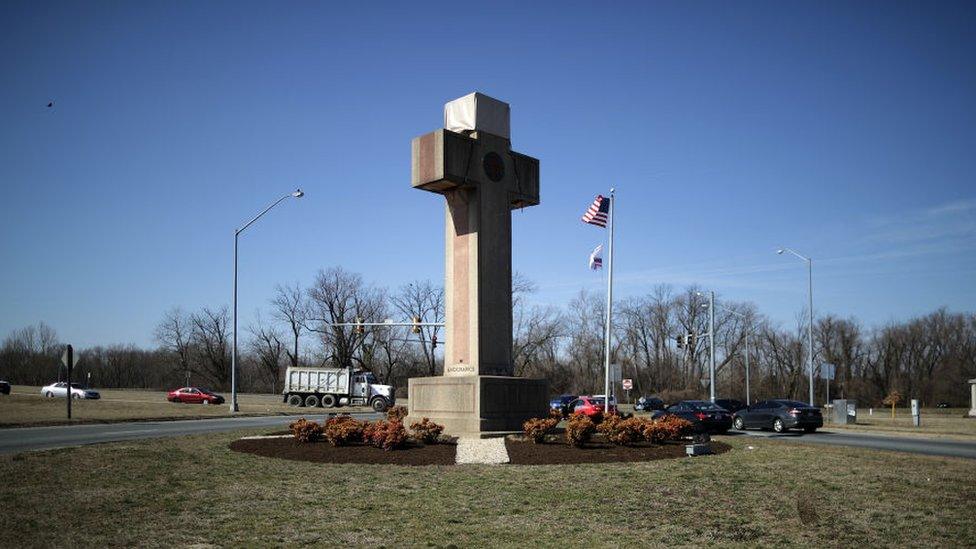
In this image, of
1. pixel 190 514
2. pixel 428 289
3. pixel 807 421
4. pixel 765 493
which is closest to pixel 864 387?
pixel 428 289

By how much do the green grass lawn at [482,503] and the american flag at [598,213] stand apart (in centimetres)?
1725

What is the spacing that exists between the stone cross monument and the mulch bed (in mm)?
2036

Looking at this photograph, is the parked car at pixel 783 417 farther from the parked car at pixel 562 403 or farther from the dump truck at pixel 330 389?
the dump truck at pixel 330 389

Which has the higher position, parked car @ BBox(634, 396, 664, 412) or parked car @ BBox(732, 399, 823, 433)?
parked car @ BBox(732, 399, 823, 433)

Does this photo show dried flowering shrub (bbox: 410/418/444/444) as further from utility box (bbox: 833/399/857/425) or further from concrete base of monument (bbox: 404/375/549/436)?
utility box (bbox: 833/399/857/425)

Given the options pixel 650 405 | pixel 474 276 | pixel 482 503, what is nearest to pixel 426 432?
pixel 474 276

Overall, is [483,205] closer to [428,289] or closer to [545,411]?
[545,411]

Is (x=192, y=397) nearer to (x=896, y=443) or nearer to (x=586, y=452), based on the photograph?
(x=586, y=452)

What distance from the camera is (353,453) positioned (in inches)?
600

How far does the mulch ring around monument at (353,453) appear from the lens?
47.1ft

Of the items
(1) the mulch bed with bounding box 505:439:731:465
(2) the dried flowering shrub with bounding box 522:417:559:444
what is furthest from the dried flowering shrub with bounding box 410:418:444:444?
(2) the dried flowering shrub with bounding box 522:417:559:444

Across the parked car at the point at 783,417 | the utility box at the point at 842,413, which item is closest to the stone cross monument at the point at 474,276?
the parked car at the point at 783,417

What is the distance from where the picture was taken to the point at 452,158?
20406mm

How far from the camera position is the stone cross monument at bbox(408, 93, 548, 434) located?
63.9ft
